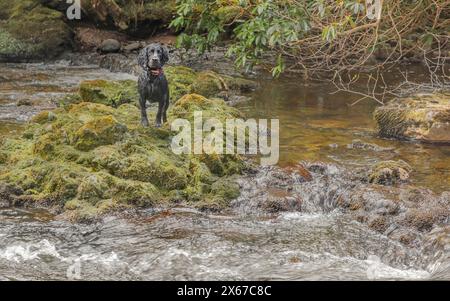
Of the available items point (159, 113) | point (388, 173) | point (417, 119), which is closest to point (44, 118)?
point (159, 113)

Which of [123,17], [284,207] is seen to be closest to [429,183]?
[284,207]

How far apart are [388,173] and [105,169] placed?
284 cm

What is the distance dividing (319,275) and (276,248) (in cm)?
62

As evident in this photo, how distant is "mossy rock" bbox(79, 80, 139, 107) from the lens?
10.2 m

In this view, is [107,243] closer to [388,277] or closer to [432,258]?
[388,277]

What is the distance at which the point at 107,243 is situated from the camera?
226 inches

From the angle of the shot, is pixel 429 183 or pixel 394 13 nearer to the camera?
pixel 429 183

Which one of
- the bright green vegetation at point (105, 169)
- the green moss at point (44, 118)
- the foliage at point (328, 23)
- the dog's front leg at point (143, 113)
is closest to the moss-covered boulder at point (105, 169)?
the bright green vegetation at point (105, 169)

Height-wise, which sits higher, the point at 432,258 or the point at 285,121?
the point at 285,121

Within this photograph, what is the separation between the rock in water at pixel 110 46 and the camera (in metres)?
16.0

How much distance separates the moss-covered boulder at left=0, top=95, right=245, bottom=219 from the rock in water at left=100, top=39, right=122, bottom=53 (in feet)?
26.6

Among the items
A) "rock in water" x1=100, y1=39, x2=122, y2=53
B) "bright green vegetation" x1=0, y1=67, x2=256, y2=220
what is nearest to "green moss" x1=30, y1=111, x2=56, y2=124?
"bright green vegetation" x1=0, y1=67, x2=256, y2=220

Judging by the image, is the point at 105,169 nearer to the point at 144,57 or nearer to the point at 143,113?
the point at 143,113

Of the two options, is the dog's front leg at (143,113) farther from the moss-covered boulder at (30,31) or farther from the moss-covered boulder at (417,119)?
the moss-covered boulder at (30,31)
